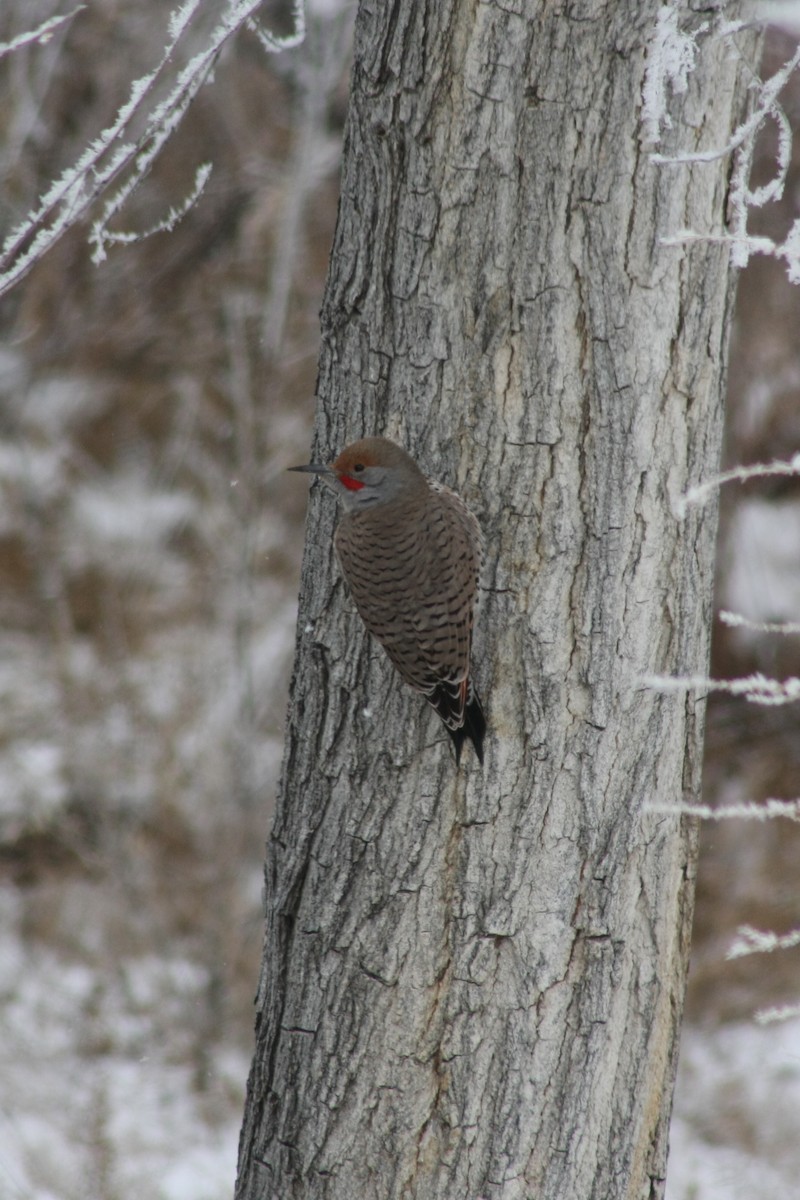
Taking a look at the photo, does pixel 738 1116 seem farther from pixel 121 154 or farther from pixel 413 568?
pixel 121 154

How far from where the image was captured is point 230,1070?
238 inches

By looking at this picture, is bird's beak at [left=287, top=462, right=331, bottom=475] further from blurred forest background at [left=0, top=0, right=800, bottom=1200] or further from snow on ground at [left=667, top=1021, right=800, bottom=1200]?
snow on ground at [left=667, top=1021, right=800, bottom=1200]

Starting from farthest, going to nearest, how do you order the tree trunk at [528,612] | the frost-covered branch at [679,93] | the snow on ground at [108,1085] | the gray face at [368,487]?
the snow on ground at [108,1085] < the gray face at [368,487] < the tree trunk at [528,612] < the frost-covered branch at [679,93]

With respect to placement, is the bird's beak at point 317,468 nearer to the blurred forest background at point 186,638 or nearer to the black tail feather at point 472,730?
the black tail feather at point 472,730

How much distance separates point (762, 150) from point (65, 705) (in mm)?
4671

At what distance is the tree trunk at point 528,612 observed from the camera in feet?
Result: 7.06

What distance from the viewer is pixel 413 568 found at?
2613mm

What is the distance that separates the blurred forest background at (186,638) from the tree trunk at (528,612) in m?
2.62

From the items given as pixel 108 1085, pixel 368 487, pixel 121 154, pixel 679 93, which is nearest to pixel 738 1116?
pixel 108 1085

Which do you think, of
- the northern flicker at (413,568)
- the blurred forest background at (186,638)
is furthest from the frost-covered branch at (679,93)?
the blurred forest background at (186,638)

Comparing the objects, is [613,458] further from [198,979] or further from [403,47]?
[198,979]

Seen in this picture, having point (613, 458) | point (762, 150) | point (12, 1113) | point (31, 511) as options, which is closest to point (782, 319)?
point (762, 150)

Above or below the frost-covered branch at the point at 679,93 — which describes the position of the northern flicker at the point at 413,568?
below

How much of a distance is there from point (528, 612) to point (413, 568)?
444 millimetres
